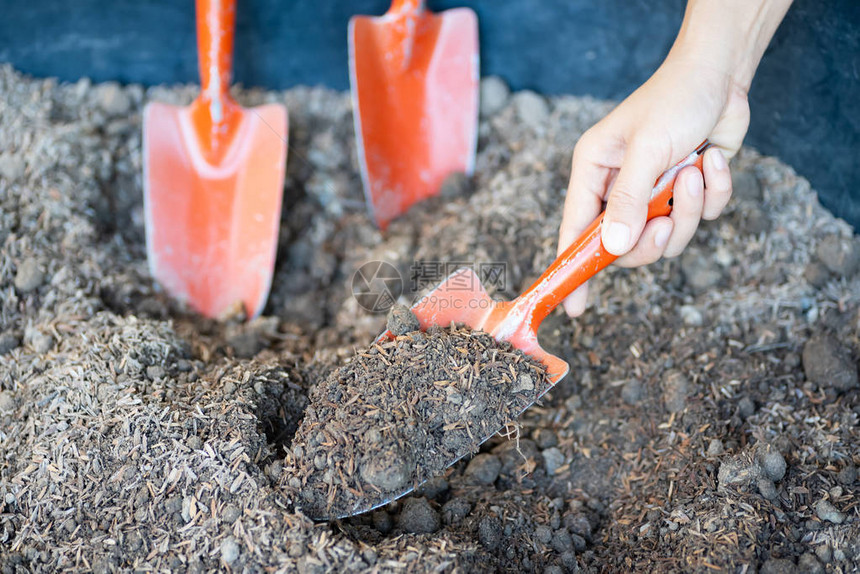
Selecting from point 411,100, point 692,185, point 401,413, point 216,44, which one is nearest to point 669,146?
point 692,185

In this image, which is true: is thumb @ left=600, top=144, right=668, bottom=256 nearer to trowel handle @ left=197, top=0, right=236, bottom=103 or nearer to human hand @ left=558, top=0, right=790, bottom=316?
human hand @ left=558, top=0, right=790, bottom=316

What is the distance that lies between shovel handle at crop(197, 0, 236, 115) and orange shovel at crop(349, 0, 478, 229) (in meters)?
0.39

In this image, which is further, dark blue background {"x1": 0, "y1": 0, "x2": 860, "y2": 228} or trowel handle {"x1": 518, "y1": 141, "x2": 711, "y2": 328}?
dark blue background {"x1": 0, "y1": 0, "x2": 860, "y2": 228}

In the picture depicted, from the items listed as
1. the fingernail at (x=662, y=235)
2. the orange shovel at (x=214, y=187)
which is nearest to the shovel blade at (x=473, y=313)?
the fingernail at (x=662, y=235)

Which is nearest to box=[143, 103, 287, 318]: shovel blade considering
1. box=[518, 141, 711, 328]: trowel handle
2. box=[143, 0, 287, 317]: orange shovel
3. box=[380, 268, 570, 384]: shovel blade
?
box=[143, 0, 287, 317]: orange shovel

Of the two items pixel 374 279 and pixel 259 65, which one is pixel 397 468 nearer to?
pixel 374 279

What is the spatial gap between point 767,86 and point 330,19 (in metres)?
1.49

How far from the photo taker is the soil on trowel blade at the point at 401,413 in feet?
4.13

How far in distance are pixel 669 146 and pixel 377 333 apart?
0.90 m

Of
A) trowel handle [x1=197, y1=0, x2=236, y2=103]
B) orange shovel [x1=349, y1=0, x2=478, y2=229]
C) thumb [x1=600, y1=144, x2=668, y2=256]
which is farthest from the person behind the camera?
orange shovel [x1=349, y1=0, x2=478, y2=229]

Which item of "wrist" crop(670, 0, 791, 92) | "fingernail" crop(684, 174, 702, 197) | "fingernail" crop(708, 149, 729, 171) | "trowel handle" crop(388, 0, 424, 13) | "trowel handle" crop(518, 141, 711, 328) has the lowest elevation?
"trowel handle" crop(518, 141, 711, 328)

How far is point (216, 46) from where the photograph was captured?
6.79 ft

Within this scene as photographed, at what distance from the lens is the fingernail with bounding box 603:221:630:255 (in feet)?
4.66

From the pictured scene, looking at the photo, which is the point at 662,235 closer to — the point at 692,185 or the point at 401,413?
the point at 692,185
